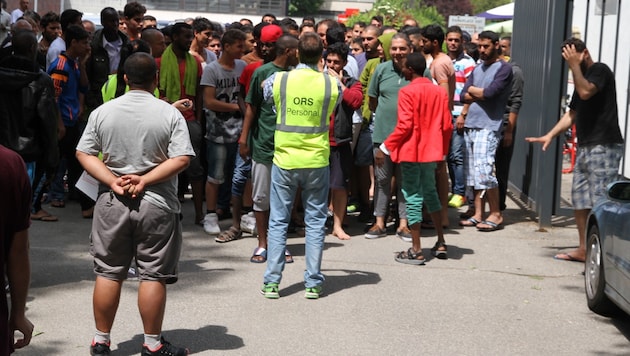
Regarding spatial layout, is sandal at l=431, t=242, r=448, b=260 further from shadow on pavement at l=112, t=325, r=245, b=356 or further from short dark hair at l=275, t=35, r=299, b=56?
shadow on pavement at l=112, t=325, r=245, b=356

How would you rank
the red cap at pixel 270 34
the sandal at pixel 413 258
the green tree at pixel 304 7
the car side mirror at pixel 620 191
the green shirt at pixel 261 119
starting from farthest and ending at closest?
the green tree at pixel 304 7
the red cap at pixel 270 34
the sandal at pixel 413 258
the green shirt at pixel 261 119
the car side mirror at pixel 620 191

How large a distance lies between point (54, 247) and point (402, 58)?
383 centimetres

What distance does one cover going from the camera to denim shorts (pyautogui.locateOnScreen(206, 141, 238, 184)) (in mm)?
10438

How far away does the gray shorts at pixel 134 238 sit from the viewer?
5.84 metres

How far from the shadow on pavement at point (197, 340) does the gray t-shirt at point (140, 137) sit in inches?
39.5

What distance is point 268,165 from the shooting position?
9.00 metres

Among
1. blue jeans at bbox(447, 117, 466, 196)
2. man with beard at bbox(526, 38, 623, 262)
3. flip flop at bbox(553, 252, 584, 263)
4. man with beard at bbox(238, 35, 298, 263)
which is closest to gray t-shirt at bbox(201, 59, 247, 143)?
man with beard at bbox(238, 35, 298, 263)

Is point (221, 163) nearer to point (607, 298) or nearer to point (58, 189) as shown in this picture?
point (58, 189)

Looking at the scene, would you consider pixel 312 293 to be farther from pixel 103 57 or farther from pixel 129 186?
pixel 103 57

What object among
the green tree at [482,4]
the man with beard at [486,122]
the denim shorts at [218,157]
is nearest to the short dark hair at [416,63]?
the man with beard at [486,122]

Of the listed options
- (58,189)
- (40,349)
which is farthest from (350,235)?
(40,349)

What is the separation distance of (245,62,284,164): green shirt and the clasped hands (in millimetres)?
3121

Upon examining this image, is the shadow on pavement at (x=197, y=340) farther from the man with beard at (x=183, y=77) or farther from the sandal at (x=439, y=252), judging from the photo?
the man with beard at (x=183, y=77)

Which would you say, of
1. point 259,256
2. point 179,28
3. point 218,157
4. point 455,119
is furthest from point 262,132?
point 455,119
